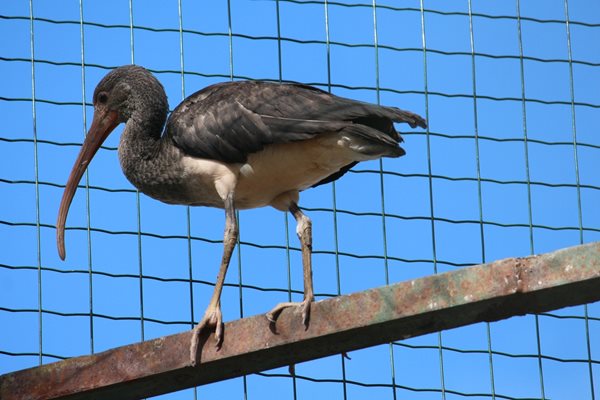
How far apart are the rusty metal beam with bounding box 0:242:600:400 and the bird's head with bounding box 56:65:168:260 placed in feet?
4.90

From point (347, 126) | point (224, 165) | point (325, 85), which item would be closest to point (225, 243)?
point (224, 165)

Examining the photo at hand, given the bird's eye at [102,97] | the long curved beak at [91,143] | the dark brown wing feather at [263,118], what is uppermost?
the bird's eye at [102,97]

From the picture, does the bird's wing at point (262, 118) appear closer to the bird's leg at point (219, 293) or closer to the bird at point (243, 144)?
the bird at point (243, 144)

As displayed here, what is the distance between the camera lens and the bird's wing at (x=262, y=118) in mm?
6781

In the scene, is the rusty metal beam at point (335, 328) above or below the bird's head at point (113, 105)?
below

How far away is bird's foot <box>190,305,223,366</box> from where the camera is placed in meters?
6.12

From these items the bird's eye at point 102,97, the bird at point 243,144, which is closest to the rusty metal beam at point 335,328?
the bird at point 243,144

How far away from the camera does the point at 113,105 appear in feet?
25.3

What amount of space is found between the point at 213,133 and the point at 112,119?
2.94 feet

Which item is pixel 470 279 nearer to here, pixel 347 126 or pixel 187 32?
pixel 347 126

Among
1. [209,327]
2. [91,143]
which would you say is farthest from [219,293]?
[91,143]

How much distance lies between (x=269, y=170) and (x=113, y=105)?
42.9 inches

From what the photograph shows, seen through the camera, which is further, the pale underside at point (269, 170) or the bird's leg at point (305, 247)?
the pale underside at point (269, 170)

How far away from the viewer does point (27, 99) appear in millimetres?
7871
